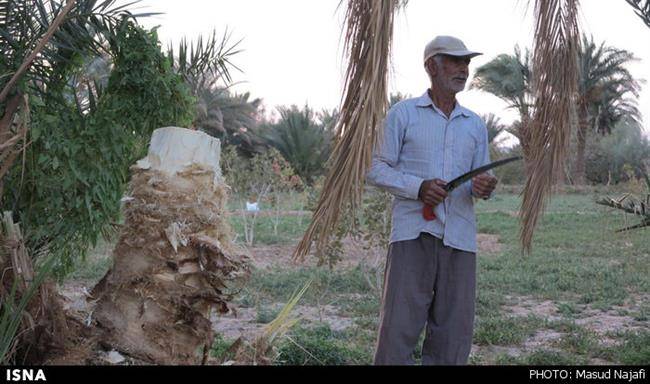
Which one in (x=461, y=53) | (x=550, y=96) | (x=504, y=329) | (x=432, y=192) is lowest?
(x=504, y=329)

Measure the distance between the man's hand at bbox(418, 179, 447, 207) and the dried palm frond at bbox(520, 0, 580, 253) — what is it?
2.78ft

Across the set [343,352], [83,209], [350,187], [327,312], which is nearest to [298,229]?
[327,312]

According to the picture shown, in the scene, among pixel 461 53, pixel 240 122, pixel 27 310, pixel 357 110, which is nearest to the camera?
pixel 357 110

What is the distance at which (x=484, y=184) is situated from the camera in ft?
10.2

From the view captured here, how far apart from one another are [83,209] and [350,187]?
1669 mm

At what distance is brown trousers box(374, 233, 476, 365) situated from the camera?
10.3ft

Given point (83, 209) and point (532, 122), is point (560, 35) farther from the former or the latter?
point (83, 209)

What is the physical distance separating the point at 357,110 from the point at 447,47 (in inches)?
23.9

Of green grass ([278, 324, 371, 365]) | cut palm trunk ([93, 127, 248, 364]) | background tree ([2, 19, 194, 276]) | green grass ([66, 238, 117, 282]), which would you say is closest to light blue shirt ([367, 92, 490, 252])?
cut palm trunk ([93, 127, 248, 364])

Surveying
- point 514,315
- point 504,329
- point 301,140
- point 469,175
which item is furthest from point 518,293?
point 301,140

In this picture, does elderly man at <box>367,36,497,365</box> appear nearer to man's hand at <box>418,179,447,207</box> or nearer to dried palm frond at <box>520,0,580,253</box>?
man's hand at <box>418,179,447,207</box>

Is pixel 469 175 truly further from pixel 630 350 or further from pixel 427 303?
pixel 630 350

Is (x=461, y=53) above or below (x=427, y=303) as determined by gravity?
above

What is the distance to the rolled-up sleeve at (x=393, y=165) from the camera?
312 cm
